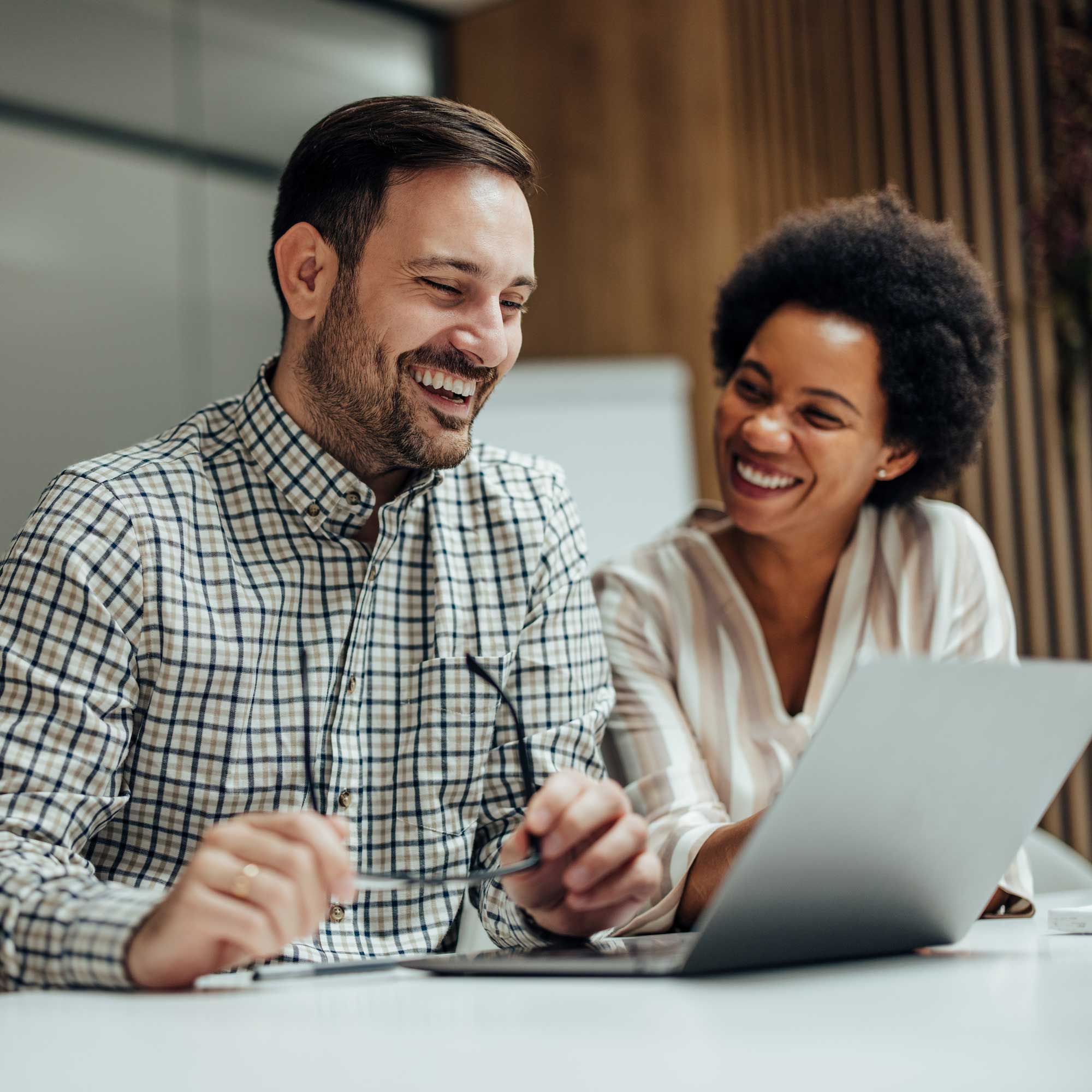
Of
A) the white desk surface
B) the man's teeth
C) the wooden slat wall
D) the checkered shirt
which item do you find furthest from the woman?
the wooden slat wall

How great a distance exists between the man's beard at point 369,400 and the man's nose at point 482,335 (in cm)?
1

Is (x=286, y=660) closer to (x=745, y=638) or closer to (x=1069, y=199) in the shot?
(x=745, y=638)

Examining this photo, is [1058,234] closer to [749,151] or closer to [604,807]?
[749,151]

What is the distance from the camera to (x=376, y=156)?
4.21 ft

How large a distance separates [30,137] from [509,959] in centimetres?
323

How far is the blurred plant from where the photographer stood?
10.7ft

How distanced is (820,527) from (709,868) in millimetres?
594

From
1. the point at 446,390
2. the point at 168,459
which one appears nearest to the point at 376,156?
the point at 446,390

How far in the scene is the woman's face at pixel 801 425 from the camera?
1.62m

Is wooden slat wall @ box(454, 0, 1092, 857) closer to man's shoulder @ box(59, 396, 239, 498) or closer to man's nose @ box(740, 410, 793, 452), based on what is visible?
man's nose @ box(740, 410, 793, 452)

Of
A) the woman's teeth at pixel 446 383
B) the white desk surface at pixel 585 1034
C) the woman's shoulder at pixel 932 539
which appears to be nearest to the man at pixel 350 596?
the woman's teeth at pixel 446 383

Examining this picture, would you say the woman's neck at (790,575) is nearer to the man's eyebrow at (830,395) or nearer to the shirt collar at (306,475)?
the man's eyebrow at (830,395)

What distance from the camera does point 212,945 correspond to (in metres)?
0.77

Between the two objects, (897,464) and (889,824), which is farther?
(897,464)
